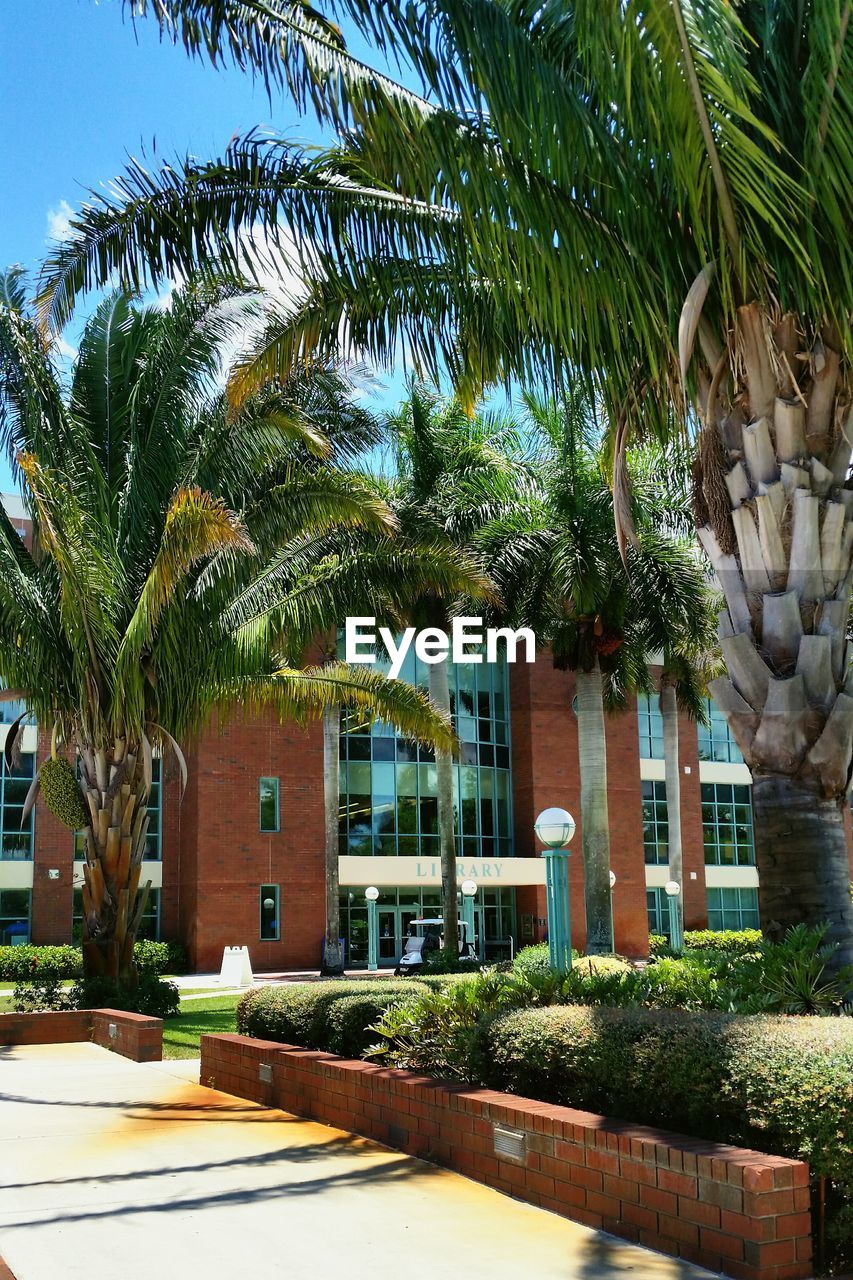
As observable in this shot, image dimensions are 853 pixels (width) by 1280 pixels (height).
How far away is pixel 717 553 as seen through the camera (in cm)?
794

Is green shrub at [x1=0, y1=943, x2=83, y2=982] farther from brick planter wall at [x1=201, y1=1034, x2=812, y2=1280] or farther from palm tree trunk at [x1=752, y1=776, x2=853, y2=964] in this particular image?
palm tree trunk at [x1=752, y1=776, x2=853, y2=964]

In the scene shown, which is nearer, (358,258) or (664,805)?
(358,258)

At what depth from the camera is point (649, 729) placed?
51906 millimetres

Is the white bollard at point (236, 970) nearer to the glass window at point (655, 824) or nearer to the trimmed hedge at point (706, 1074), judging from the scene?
the glass window at point (655, 824)

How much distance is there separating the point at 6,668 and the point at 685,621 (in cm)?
1554

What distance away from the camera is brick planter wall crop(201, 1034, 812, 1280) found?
196 inches

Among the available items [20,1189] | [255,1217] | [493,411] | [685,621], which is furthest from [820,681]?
[493,411]

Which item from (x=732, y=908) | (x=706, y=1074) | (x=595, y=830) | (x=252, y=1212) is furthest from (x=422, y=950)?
(x=706, y=1074)

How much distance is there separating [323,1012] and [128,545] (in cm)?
796

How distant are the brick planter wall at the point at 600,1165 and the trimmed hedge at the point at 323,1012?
0.48 metres

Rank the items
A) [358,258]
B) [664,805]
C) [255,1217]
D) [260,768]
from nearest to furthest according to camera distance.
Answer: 1. [255,1217]
2. [358,258]
3. [260,768]
4. [664,805]

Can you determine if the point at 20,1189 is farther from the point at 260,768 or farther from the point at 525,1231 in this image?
the point at 260,768

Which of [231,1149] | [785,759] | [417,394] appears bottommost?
[231,1149]

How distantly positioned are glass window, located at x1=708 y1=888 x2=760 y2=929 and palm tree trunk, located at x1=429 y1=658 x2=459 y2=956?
28147 mm
